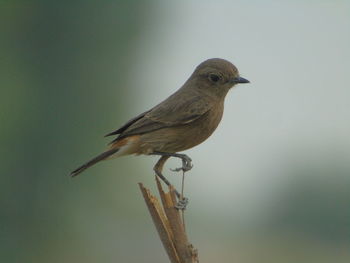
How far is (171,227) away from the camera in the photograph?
551 centimetres

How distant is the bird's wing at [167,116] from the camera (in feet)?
23.4

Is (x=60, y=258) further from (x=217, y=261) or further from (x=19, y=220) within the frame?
(x=217, y=261)

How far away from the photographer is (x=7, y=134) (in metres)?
30.7

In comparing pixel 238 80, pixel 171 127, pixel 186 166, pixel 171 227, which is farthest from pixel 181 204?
pixel 238 80

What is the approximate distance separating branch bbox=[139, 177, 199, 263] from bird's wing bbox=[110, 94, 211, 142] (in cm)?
151

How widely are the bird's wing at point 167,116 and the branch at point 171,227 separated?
1.51 m

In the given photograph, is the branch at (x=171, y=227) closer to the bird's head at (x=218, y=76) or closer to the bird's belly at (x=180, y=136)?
the bird's belly at (x=180, y=136)

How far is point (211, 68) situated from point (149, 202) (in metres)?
2.47

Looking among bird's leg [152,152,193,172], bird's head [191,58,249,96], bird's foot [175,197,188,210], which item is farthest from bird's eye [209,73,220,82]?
bird's foot [175,197,188,210]

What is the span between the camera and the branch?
5363mm

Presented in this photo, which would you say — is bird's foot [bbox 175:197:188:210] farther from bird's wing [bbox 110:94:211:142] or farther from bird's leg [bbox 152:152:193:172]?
bird's wing [bbox 110:94:211:142]

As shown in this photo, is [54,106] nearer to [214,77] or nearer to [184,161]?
[214,77]

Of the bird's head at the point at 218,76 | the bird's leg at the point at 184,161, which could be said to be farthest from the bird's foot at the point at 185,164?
the bird's head at the point at 218,76

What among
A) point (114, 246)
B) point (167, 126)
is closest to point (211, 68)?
point (167, 126)
